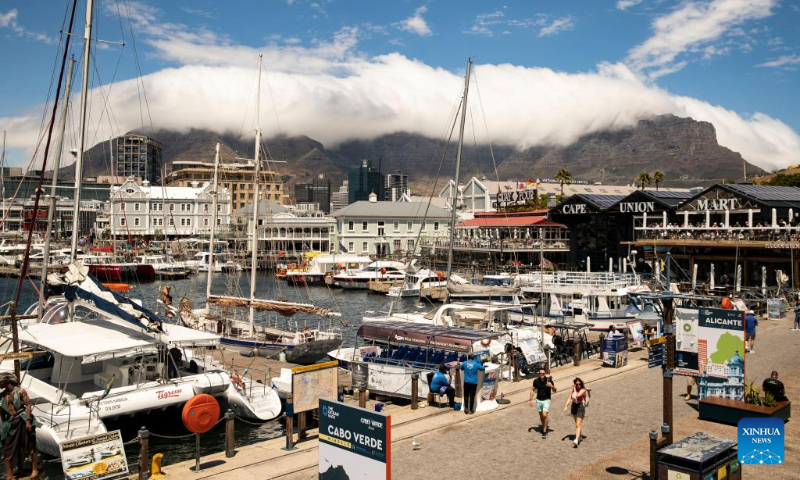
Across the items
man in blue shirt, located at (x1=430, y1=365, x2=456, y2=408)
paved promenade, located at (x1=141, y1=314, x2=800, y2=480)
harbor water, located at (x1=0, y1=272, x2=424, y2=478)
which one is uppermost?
man in blue shirt, located at (x1=430, y1=365, x2=456, y2=408)

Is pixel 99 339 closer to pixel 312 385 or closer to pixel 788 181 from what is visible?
pixel 312 385

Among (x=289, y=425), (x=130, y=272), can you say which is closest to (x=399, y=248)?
(x=130, y=272)

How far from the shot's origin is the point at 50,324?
23.2 m

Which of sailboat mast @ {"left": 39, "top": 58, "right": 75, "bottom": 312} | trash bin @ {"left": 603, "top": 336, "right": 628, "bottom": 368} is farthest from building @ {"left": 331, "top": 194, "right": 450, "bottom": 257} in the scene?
trash bin @ {"left": 603, "top": 336, "right": 628, "bottom": 368}

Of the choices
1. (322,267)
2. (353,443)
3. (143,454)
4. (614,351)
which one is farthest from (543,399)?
(322,267)

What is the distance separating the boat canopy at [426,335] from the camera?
2289 cm

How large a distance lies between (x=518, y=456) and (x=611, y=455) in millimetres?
2034

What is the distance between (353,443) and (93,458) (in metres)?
6.56

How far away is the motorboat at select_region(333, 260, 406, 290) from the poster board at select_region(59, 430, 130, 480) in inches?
2475

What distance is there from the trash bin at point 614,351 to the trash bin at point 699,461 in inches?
534

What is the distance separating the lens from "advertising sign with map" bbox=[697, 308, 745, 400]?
17016 millimetres

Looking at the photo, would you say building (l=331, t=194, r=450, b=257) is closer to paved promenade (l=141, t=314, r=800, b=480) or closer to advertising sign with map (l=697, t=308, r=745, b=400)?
paved promenade (l=141, t=314, r=800, b=480)

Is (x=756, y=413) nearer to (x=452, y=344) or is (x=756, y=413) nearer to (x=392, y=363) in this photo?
(x=452, y=344)

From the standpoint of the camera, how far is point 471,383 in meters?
18.2
